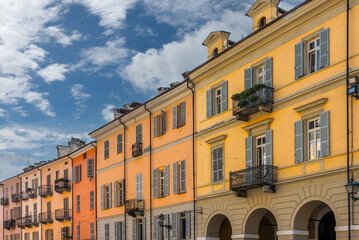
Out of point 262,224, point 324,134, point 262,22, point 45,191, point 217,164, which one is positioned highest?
point 262,22

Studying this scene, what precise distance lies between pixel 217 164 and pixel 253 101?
5.11 meters

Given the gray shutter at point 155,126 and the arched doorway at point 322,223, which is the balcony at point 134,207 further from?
the arched doorway at point 322,223

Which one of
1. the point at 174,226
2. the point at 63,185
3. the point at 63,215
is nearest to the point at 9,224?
the point at 63,215

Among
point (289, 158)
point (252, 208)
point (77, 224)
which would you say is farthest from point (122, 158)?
point (289, 158)

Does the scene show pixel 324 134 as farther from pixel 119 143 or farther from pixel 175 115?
pixel 119 143

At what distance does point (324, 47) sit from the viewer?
71.3 feet

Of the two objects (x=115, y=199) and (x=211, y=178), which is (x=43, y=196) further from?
(x=211, y=178)

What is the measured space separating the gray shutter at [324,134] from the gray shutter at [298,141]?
1.23 metres

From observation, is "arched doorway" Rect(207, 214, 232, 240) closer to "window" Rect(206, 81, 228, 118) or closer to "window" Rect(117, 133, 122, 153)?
"window" Rect(206, 81, 228, 118)

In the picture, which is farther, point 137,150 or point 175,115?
point 137,150

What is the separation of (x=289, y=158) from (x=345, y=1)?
6975 millimetres

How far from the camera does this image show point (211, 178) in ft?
94.6

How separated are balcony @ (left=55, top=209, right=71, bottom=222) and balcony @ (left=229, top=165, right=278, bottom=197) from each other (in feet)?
89.4

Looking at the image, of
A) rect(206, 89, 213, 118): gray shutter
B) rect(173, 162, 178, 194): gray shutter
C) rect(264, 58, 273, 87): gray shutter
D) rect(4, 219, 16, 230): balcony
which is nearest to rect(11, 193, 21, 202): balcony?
rect(4, 219, 16, 230): balcony
